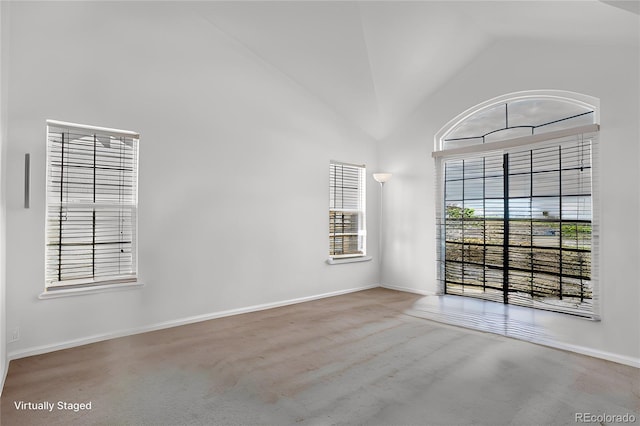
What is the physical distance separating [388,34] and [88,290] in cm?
409

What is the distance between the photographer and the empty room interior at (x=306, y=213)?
2.64 meters

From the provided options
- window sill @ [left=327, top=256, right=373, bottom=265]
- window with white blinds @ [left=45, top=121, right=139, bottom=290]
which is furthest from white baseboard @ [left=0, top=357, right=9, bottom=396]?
window sill @ [left=327, top=256, right=373, bottom=265]

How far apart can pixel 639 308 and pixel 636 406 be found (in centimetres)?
125

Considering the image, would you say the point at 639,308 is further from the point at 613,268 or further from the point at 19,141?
the point at 19,141

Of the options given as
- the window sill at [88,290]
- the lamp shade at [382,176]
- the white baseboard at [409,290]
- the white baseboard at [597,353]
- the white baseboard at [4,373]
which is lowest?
the white baseboard at [597,353]

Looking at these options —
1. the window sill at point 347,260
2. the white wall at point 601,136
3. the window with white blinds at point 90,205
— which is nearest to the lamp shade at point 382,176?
the white wall at point 601,136

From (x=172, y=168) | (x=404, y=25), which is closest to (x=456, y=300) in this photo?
(x=404, y=25)

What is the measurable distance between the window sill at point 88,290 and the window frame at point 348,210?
2734 mm

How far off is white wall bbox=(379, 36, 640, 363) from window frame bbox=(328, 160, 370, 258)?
36.2 inches

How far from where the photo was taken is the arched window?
3.82 m

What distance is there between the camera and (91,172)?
3.51 meters

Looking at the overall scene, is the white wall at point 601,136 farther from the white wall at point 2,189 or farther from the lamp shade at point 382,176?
the white wall at point 2,189

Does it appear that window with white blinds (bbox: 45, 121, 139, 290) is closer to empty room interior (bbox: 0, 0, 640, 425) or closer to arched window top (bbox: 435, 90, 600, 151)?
empty room interior (bbox: 0, 0, 640, 425)

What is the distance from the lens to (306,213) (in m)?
5.17
